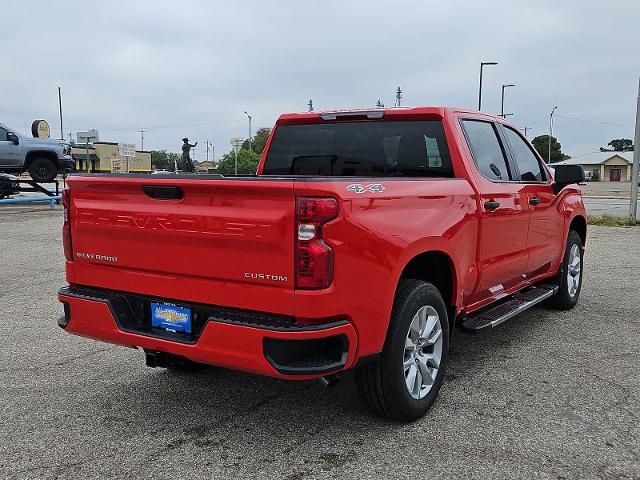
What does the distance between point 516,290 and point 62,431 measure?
357 centimetres

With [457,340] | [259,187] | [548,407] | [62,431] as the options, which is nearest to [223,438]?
[62,431]

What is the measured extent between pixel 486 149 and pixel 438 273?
1.28 metres

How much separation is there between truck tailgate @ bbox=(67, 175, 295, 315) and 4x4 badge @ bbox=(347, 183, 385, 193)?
0.32 metres

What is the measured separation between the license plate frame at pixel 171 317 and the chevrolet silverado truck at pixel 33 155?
64.2 ft

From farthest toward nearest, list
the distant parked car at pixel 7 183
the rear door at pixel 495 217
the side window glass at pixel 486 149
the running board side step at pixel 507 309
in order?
the distant parked car at pixel 7 183 < the side window glass at pixel 486 149 < the rear door at pixel 495 217 < the running board side step at pixel 507 309

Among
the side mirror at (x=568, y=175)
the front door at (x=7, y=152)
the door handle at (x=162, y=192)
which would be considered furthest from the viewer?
the front door at (x=7, y=152)

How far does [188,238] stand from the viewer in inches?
127

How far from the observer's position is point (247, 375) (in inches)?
175

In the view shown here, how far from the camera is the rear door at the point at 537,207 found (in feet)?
17.2

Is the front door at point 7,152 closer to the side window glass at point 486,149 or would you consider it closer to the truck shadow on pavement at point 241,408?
the truck shadow on pavement at point 241,408

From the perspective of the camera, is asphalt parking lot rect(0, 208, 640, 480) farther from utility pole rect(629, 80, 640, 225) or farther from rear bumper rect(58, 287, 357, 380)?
utility pole rect(629, 80, 640, 225)

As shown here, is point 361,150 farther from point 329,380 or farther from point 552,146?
point 552,146

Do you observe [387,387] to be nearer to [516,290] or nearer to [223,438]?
[223,438]

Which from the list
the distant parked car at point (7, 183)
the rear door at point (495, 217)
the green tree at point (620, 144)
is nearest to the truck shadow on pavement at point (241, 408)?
the rear door at point (495, 217)
